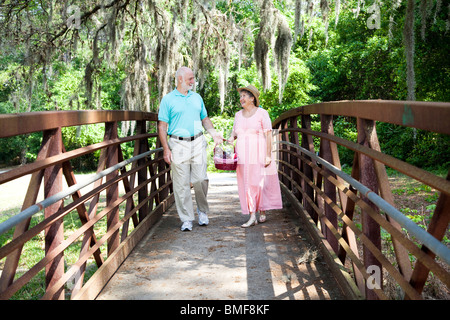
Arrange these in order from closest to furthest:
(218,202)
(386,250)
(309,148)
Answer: (309,148) < (386,250) < (218,202)

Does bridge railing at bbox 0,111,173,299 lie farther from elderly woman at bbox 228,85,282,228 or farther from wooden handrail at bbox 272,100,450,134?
wooden handrail at bbox 272,100,450,134

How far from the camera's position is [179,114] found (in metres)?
5.24

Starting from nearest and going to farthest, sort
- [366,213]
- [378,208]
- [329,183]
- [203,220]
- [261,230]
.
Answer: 1. [366,213]
2. [378,208]
3. [329,183]
4. [261,230]
5. [203,220]

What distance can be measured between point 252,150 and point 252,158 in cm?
9

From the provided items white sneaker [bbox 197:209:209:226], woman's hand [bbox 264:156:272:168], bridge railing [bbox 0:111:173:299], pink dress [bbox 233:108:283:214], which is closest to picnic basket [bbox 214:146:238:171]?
pink dress [bbox 233:108:283:214]

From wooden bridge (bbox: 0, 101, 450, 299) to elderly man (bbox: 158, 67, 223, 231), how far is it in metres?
0.29

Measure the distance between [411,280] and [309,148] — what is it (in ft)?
10.6

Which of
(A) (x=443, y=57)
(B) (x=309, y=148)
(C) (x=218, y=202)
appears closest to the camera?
(B) (x=309, y=148)

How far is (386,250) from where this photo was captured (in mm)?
5969

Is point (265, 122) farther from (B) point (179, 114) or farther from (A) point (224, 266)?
(A) point (224, 266)

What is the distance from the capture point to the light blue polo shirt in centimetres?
523

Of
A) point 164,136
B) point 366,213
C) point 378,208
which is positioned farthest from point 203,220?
point 366,213
